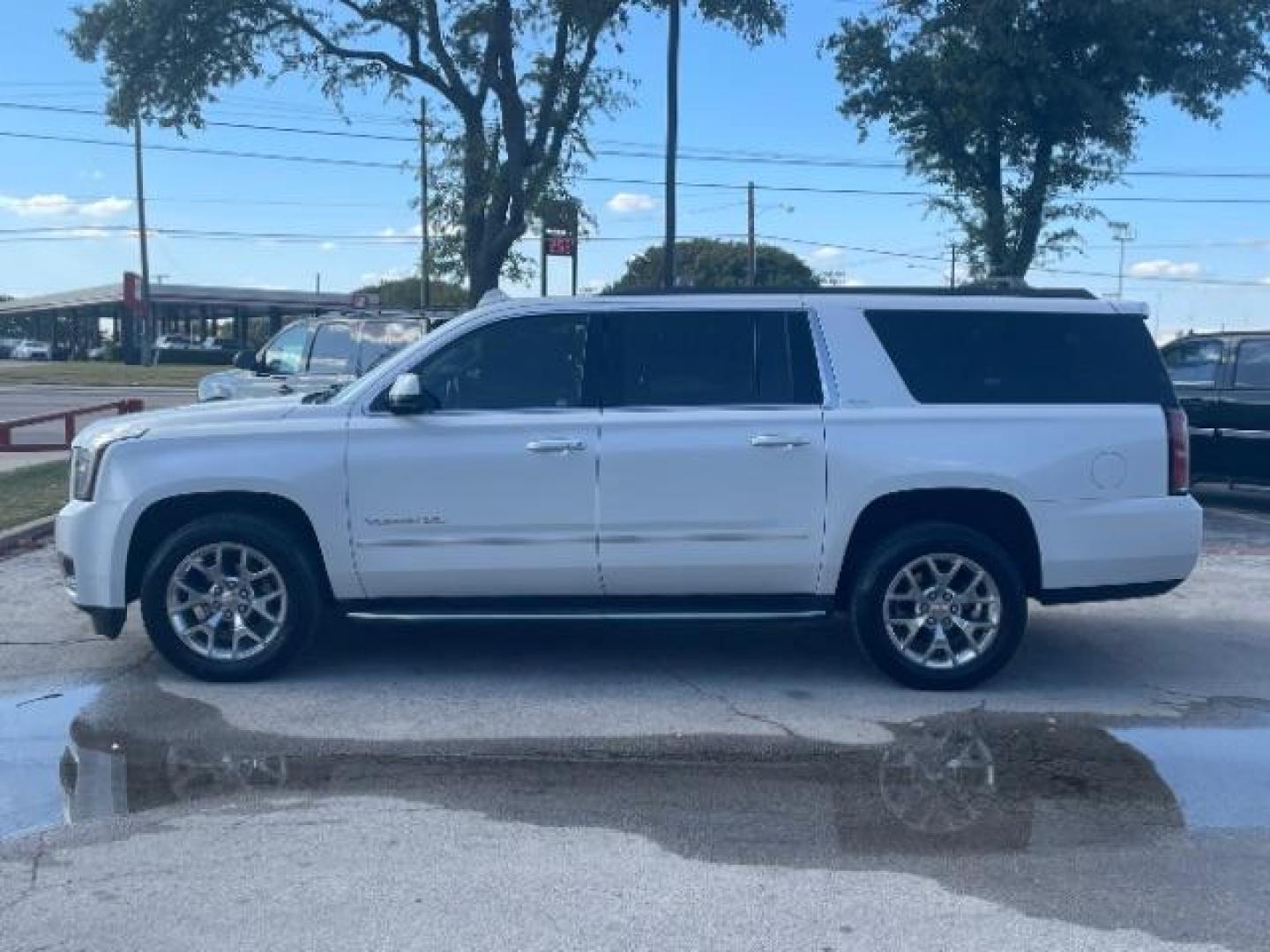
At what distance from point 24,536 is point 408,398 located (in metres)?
5.44

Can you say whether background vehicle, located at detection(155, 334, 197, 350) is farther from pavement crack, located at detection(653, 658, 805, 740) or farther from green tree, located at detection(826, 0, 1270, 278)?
pavement crack, located at detection(653, 658, 805, 740)

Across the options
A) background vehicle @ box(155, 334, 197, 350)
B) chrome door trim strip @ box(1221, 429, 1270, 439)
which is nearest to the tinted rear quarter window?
chrome door trim strip @ box(1221, 429, 1270, 439)

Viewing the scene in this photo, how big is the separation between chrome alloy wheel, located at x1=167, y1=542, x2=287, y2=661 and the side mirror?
40.0 inches

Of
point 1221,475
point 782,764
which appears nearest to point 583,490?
point 782,764

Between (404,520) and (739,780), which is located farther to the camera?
(404,520)

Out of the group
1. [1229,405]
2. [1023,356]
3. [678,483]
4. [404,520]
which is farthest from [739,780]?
[1229,405]

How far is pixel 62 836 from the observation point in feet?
16.4

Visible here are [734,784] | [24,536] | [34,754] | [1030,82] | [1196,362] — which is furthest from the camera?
[1030,82]

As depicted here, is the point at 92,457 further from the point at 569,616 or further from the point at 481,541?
the point at 569,616

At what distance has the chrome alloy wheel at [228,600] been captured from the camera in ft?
22.7

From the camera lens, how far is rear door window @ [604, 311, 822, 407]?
700 centimetres

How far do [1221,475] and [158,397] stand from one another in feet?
84.3

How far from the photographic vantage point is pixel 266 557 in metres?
6.90

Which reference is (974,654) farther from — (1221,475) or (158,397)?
(158,397)
